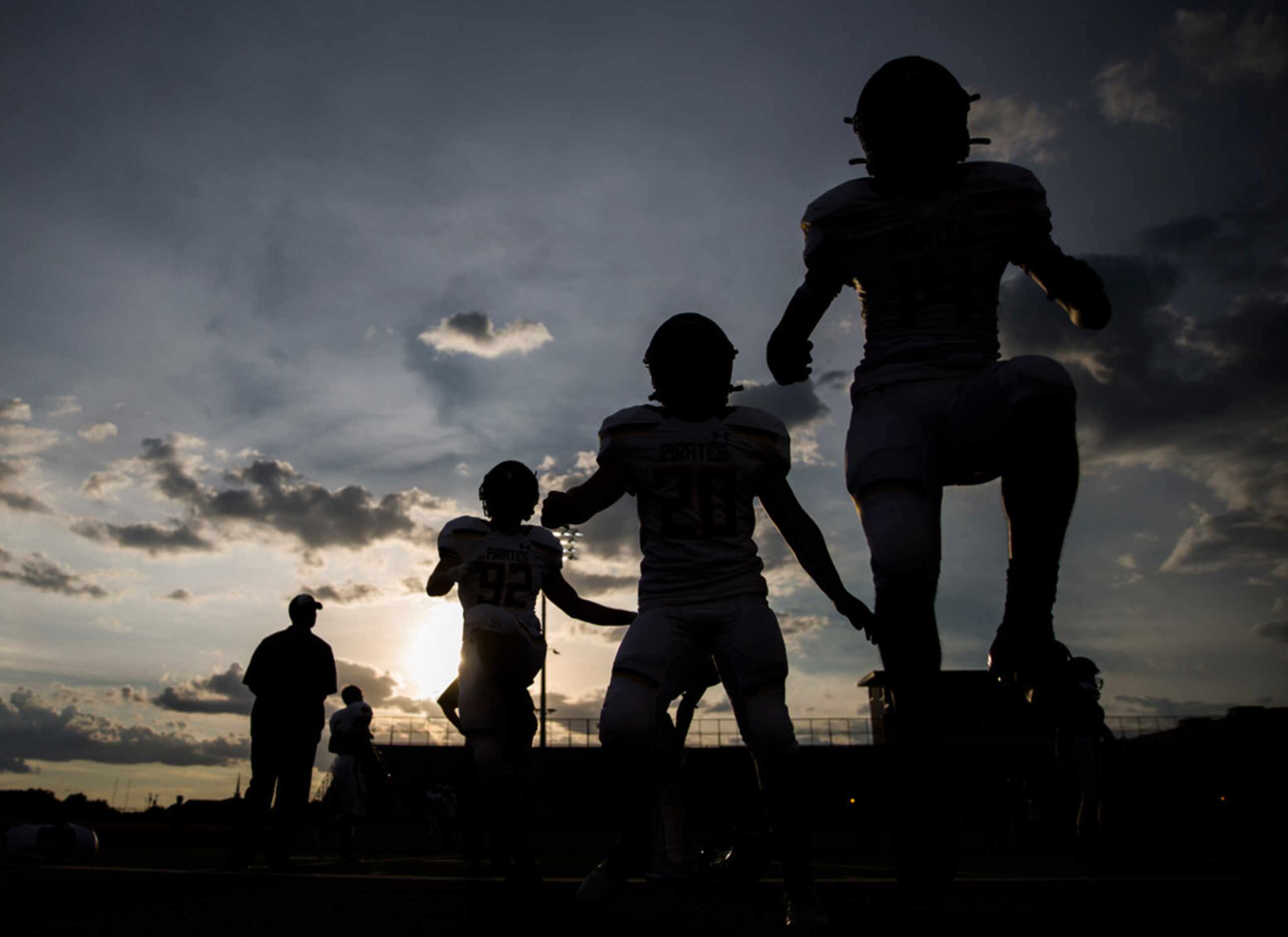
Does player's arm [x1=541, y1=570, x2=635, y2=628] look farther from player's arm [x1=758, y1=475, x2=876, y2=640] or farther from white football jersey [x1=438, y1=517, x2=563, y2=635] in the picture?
player's arm [x1=758, y1=475, x2=876, y2=640]

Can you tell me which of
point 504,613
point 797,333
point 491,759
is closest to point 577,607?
point 504,613

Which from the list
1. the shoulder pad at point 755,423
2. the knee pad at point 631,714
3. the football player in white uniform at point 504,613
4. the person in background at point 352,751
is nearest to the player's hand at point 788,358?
the shoulder pad at point 755,423

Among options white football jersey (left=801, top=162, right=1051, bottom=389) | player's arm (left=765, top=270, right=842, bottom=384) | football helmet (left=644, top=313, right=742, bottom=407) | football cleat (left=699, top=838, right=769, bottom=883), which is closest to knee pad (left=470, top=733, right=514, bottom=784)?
football cleat (left=699, top=838, right=769, bottom=883)

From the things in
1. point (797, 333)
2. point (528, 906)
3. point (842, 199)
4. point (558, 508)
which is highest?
point (842, 199)

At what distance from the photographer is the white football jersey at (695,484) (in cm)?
371

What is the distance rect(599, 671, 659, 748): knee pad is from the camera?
345 cm

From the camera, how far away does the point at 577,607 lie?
594 cm

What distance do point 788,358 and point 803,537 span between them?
715 millimetres

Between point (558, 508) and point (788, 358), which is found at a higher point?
point (788, 358)

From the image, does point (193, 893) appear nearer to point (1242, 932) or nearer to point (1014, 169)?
point (1242, 932)

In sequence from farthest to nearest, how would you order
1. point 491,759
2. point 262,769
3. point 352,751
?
point 352,751 → point 262,769 → point 491,759

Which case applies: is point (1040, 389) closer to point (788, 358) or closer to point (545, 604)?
point (788, 358)

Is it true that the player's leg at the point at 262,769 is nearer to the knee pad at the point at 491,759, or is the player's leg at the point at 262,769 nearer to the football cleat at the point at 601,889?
the knee pad at the point at 491,759

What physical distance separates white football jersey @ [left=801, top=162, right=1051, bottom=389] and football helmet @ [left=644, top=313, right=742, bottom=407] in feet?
2.00
